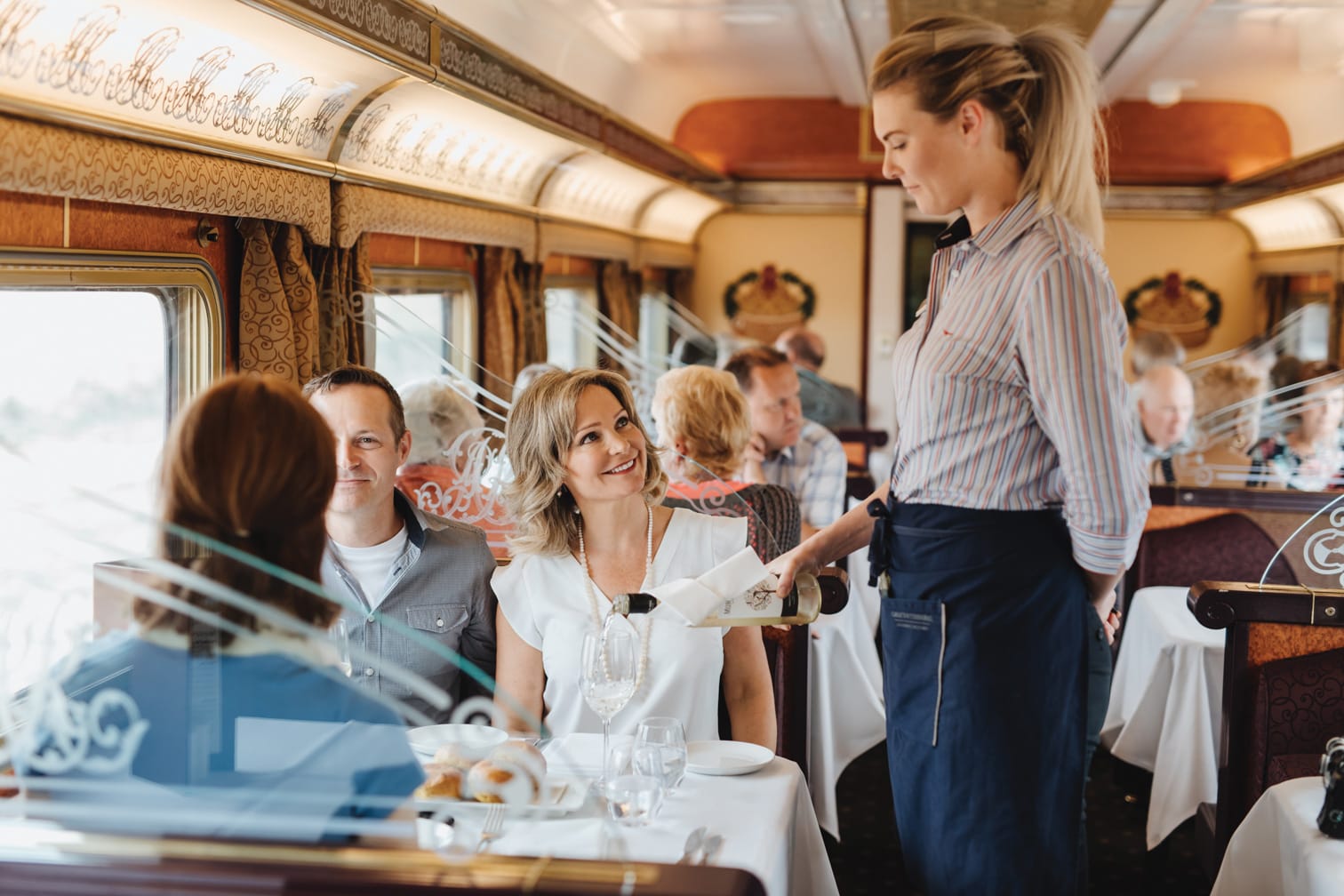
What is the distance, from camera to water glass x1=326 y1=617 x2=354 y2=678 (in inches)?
59.9

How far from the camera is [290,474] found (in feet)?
4.69

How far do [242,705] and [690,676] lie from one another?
4.05ft

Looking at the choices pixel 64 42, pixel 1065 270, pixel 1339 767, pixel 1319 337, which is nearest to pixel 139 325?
pixel 64 42

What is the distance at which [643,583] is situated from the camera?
260 centimetres

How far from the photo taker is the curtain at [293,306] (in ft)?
11.2

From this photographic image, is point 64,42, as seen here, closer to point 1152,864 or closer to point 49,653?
point 49,653

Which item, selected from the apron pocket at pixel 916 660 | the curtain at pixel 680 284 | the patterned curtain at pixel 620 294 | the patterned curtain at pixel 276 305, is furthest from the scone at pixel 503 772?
the curtain at pixel 680 284

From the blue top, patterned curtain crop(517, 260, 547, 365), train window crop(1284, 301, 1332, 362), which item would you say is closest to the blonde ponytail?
the blue top

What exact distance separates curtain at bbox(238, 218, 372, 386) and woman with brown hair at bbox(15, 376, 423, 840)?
6.66ft

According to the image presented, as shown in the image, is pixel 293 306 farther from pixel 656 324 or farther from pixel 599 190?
pixel 656 324

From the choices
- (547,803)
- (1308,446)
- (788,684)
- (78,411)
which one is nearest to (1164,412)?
(1308,446)

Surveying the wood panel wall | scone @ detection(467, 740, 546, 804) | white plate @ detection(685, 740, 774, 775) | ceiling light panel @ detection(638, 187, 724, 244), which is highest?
the wood panel wall

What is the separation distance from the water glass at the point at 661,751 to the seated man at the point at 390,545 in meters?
0.77

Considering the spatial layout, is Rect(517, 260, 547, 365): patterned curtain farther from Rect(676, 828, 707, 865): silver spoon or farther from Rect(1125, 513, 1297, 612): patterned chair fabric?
Rect(676, 828, 707, 865): silver spoon
